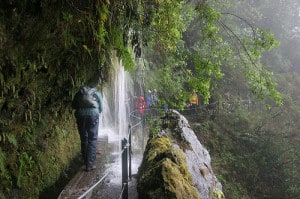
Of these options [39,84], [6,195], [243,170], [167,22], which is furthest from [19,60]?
[243,170]

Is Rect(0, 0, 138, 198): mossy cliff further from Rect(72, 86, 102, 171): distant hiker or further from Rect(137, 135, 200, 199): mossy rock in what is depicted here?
Rect(137, 135, 200, 199): mossy rock

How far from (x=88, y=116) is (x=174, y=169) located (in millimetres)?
2485

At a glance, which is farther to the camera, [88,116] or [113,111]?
[113,111]

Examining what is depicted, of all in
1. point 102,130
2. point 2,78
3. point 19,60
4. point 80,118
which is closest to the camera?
point 2,78

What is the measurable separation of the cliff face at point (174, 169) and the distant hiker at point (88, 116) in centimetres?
117

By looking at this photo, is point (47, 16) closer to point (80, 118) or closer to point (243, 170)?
point (80, 118)

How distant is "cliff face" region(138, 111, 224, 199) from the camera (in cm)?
448

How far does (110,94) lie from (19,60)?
6.96 metres

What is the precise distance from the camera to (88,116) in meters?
6.55

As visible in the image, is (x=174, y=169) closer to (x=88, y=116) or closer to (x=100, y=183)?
(x=100, y=183)

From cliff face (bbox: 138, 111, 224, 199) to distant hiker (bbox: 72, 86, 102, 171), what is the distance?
1168 millimetres

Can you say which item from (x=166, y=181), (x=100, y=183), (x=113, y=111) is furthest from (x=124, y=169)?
(x=113, y=111)

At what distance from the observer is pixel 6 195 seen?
4723mm

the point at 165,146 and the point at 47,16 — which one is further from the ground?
the point at 47,16
